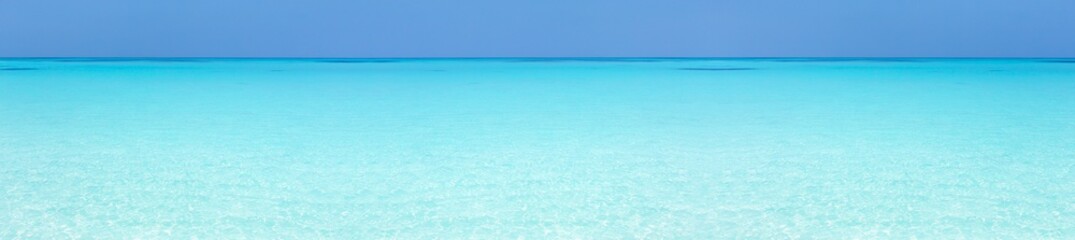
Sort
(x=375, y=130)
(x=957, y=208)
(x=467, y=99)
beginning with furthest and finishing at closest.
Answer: (x=467, y=99) < (x=375, y=130) < (x=957, y=208)

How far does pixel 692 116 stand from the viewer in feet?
13.8

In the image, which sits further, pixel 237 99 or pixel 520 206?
pixel 237 99

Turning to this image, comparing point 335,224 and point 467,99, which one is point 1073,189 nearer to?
point 335,224

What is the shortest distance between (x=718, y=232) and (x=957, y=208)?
52 cm

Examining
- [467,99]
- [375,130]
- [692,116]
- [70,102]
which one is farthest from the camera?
[467,99]

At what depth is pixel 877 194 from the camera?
197 cm

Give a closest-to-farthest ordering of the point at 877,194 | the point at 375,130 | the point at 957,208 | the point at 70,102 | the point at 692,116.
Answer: the point at 957,208 → the point at 877,194 → the point at 375,130 → the point at 692,116 → the point at 70,102

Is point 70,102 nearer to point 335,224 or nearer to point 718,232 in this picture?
point 335,224

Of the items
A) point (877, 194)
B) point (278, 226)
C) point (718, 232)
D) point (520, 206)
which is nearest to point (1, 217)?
point (278, 226)

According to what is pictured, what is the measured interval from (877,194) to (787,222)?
378 millimetres

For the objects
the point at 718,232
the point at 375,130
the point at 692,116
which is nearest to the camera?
the point at 718,232

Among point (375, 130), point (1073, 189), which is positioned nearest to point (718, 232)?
point (1073, 189)

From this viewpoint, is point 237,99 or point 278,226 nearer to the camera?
point 278,226

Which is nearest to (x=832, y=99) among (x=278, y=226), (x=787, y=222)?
(x=787, y=222)
